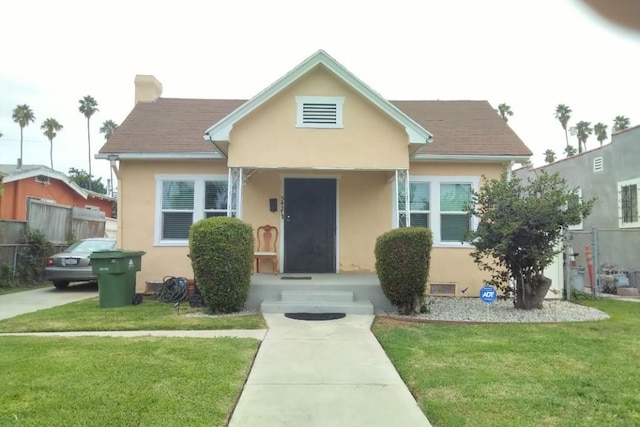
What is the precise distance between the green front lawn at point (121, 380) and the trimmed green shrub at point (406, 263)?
9.49ft

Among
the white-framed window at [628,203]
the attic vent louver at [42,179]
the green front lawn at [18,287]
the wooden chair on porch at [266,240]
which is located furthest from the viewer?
the attic vent louver at [42,179]

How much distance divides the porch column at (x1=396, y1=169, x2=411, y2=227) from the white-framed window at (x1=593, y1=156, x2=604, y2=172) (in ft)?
27.1

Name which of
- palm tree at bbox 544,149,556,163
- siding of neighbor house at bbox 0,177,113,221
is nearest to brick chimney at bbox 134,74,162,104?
siding of neighbor house at bbox 0,177,113,221

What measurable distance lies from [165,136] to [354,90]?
4.77 m

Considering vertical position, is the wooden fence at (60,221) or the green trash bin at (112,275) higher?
the wooden fence at (60,221)

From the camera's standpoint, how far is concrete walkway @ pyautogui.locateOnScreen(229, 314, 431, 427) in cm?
388

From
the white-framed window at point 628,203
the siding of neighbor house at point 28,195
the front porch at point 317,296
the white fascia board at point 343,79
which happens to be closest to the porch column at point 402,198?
the white fascia board at point 343,79

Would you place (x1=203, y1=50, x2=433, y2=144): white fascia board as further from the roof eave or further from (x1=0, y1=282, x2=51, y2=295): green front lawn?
(x1=0, y1=282, x2=51, y2=295): green front lawn

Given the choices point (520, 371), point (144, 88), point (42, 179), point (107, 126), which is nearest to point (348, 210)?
point (520, 371)

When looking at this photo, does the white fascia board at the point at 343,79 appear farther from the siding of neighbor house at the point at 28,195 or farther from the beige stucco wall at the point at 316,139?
the siding of neighbor house at the point at 28,195

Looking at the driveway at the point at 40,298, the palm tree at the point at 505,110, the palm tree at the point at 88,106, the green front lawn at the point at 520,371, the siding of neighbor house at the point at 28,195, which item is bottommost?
the driveway at the point at 40,298

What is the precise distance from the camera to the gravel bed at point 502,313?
26.3ft

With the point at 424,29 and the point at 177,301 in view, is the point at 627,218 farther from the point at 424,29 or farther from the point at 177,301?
the point at 424,29

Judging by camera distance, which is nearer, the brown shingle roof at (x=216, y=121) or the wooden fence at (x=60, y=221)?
the brown shingle roof at (x=216, y=121)
